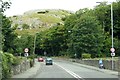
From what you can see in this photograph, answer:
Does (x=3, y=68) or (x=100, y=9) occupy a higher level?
(x=100, y=9)

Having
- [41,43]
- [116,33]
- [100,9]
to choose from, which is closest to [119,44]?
[116,33]

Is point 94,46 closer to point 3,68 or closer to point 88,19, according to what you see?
point 88,19

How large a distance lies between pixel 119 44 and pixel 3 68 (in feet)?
271

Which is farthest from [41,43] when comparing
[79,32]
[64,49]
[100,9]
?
[79,32]

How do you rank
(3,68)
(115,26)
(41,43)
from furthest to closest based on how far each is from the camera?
(41,43) < (115,26) < (3,68)

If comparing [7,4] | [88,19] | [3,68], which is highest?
[88,19]

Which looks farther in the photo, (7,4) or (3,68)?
(3,68)

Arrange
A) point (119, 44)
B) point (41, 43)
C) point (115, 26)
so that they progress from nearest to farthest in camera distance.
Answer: point (119, 44) → point (115, 26) → point (41, 43)

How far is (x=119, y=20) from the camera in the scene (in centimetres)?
11638

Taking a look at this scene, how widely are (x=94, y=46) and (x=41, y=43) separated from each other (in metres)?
49.3

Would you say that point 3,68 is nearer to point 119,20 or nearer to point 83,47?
point 83,47

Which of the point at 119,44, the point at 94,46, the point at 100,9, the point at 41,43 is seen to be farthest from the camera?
the point at 41,43

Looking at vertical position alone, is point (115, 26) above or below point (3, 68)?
above

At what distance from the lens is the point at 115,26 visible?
115500mm
